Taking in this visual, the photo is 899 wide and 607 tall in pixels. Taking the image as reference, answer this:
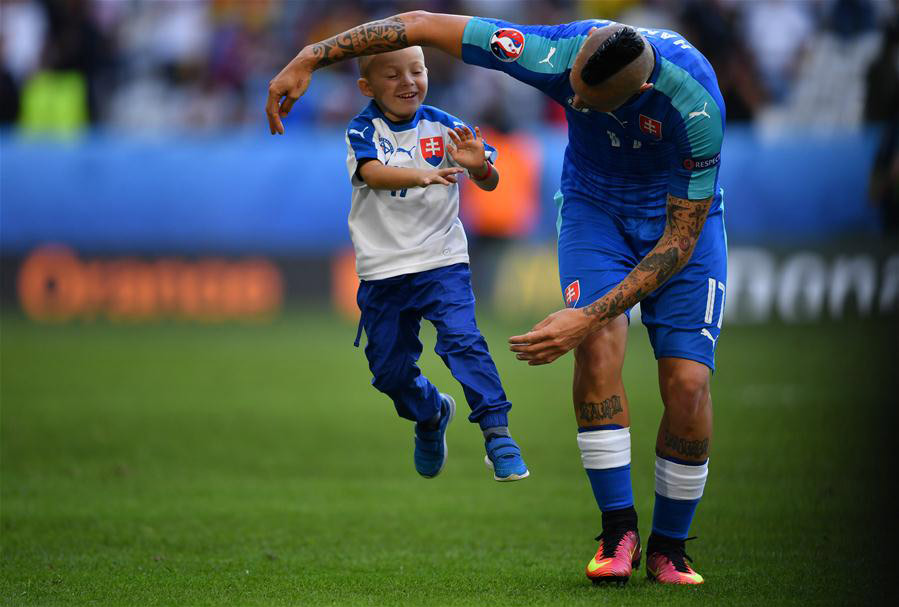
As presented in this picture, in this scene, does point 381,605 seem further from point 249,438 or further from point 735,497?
point 249,438

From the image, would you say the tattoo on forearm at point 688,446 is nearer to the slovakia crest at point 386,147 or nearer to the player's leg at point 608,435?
the player's leg at point 608,435

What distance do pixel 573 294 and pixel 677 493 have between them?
95 cm

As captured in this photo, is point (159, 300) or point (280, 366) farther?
point (159, 300)

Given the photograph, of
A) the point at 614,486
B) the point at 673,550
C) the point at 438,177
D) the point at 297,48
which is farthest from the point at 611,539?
the point at 297,48

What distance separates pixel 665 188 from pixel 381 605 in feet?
6.86

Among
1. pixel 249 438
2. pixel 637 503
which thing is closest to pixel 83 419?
pixel 249 438

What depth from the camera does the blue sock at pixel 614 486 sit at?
549 centimetres

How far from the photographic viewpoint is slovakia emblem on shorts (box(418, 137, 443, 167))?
230 inches

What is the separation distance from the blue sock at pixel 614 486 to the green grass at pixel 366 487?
0.34 meters

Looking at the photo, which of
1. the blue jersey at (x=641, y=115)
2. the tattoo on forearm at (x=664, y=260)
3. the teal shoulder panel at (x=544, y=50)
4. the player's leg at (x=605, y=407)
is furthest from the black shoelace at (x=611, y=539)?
the teal shoulder panel at (x=544, y=50)

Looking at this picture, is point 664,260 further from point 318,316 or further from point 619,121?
point 318,316

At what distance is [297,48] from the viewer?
1933 centimetres

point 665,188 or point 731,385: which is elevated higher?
point 665,188

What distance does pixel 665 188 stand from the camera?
220 inches
